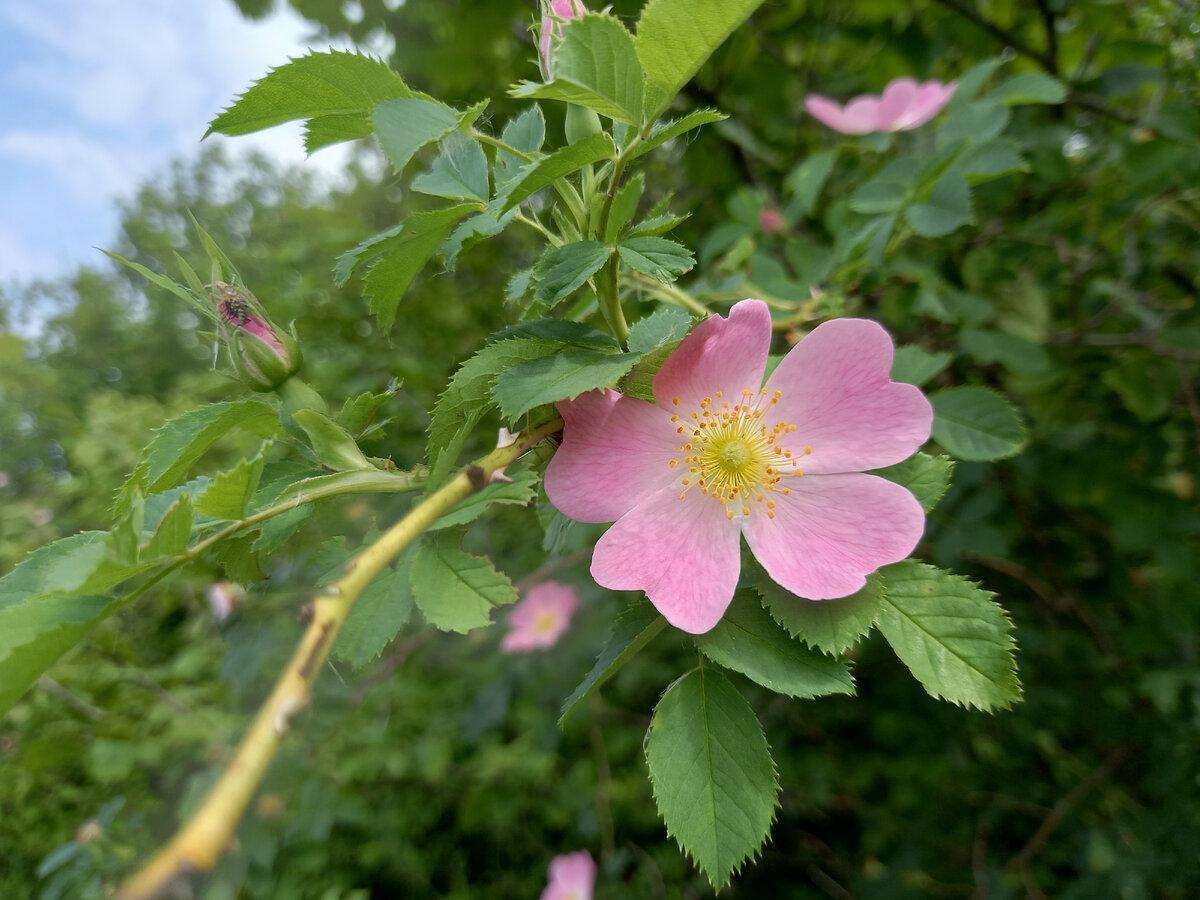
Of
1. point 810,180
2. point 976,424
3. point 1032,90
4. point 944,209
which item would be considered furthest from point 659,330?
point 1032,90

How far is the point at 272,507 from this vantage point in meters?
0.47

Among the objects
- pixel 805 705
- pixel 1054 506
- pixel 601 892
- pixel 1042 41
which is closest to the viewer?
pixel 1042 41

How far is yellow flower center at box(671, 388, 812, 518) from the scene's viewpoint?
55 cm

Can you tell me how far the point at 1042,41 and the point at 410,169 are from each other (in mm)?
1683

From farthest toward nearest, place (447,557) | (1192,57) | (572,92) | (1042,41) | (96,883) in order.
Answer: (1042,41), (96,883), (1192,57), (447,557), (572,92)

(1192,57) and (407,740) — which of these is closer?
(1192,57)

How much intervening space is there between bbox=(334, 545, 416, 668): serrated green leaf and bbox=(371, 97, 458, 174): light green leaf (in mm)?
296

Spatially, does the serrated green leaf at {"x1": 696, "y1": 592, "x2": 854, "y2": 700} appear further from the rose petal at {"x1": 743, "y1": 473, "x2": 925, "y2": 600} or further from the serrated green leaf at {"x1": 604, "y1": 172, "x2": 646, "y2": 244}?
the serrated green leaf at {"x1": 604, "y1": 172, "x2": 646, "y2": 244}

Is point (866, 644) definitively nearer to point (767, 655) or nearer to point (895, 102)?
point (895, 102)

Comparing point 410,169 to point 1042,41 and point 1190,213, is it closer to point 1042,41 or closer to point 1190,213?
point 1042,41

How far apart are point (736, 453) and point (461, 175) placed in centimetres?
32

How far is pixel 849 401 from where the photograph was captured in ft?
1.68

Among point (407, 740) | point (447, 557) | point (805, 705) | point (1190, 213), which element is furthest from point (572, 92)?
point (407, 740)

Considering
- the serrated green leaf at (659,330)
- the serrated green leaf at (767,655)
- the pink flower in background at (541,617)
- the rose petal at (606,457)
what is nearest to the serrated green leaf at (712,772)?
the serrated green leaf at (767,655)
